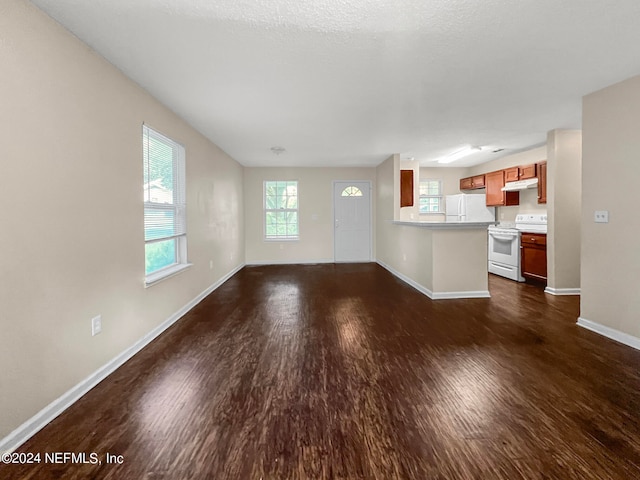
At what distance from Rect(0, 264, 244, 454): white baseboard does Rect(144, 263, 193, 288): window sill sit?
458 mm

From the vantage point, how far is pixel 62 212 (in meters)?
1.76

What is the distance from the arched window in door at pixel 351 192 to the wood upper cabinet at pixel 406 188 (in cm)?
141

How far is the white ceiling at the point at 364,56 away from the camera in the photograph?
1686 millimetres

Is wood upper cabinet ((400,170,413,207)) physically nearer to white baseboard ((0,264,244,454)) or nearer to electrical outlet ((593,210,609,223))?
electrical outlet ((593,210,609,223))

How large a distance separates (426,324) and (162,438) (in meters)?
2.50

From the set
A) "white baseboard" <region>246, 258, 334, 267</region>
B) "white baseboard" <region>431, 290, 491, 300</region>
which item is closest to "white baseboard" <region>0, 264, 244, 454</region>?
"white baseboard" <region>431, 290, 491, 300</region>

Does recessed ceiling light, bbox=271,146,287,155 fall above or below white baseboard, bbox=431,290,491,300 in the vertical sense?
above

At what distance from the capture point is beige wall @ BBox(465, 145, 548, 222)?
206 inches

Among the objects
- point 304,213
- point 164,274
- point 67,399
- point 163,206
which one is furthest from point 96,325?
point 304,213

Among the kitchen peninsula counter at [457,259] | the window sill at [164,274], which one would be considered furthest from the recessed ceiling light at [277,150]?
the kitchen peninsula counter at [457,259]

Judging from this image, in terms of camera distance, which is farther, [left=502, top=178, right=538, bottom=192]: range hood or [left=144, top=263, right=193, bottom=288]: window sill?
[left=502, top=178, right=538, bottom=192]: range hood

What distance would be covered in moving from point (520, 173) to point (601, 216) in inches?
110

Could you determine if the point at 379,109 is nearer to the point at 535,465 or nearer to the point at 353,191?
the point at 535,465

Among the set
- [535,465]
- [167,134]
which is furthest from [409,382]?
[167,134]
